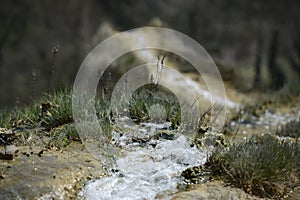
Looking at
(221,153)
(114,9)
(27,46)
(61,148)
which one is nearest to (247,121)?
(221,153)

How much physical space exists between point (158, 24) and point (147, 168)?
1292 cm

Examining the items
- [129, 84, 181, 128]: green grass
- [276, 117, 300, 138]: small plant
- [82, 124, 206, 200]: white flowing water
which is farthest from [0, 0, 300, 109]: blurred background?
[82, 124, 206, 200]: white flowing water

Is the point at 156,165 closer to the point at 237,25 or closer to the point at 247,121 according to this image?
the point at 247,121

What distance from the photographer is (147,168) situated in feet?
10.9

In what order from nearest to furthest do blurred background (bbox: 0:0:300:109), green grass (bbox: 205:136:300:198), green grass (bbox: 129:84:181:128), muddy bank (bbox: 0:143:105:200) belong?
1. muddy bank (bbox: 0:143:105:200)
2. green grass (bbox: 205:136:300:198)
3. green grass (bbox: 129:84:181:128)
4. blurred background (bbox: 0:0:300:109)

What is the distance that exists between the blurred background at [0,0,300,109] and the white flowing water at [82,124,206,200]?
29.1 feet

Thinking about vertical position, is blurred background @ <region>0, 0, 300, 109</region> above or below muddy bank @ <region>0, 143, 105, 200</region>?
above

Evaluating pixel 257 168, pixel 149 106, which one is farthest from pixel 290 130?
pixel 257 168

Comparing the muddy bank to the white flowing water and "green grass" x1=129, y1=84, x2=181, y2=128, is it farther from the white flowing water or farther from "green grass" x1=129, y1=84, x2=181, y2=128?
"green grass" x1=129, y1=84, x2=181, y2=128


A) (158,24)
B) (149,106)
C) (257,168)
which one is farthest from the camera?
(158,24)

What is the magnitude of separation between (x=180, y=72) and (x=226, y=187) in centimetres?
938

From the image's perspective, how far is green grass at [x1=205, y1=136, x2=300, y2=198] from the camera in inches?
127

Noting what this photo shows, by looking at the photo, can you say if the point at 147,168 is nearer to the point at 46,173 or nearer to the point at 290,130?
the point at 46,173

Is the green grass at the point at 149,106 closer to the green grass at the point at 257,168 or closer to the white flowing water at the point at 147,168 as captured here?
the white flowing water at the point at 147,168
